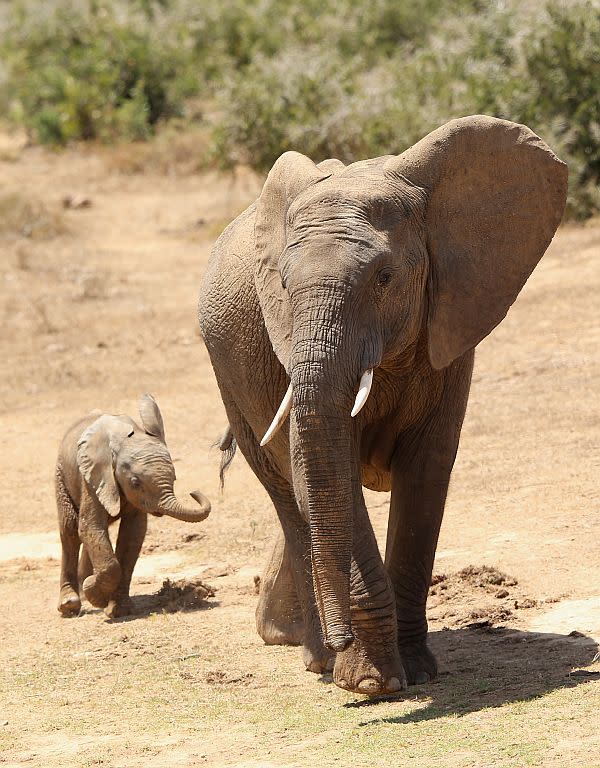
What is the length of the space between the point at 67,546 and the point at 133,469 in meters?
0.75

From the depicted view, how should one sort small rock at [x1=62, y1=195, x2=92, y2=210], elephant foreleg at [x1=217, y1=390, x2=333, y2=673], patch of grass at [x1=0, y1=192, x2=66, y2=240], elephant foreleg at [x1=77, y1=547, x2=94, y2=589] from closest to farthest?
elephant foreleg at [x1=217, y1=390, x2=333, y2=673] → elephant foreleg at [x1=77, y1=547, x2=94, y2=589] → patch of grass at [x1=0, y1=192, x2=66, y2=240] → small rock at [x1=62, y1=195, x2=92, y2=210]

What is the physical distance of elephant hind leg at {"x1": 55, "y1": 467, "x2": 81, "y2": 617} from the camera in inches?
317

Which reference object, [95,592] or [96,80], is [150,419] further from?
[96,80]

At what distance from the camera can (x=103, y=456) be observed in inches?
314

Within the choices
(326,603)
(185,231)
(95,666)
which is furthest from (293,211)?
(185,231)

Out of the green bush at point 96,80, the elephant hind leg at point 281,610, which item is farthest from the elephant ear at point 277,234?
the green bush at point 96,80

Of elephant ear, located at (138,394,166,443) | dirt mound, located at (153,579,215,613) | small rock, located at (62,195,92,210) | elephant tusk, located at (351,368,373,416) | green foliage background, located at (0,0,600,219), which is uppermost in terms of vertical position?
green foliage background, located at (0,0,600,219)

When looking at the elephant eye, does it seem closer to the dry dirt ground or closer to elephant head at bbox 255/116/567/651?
elephant head at bbox 255/116/567/651

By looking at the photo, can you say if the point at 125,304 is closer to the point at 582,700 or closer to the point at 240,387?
the point at 240,387

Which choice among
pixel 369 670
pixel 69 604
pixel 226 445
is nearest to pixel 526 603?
pixel 369 670

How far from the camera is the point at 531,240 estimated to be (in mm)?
5770

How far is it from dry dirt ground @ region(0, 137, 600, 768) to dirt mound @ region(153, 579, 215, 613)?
15 millimetres

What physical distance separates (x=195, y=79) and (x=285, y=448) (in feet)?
79.3

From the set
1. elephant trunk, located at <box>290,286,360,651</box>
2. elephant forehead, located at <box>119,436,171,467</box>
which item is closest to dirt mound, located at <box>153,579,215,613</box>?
elephant forehead, located at <box>119,436,171,467</box>
